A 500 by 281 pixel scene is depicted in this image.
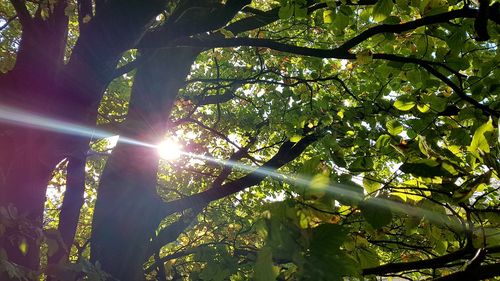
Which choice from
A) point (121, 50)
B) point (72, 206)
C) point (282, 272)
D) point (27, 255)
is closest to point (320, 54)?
point (121, 50)

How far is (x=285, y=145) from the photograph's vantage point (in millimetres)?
6523

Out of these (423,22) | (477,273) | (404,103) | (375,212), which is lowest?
(477,273)

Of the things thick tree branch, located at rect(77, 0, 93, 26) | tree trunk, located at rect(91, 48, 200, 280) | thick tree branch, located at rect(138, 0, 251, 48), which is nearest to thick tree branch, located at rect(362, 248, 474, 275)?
thick tree branch, located at rect(138, 0, 251, 48)

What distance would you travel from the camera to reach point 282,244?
792mm

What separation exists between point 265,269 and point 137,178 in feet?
13.3

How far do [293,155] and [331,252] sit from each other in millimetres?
5728

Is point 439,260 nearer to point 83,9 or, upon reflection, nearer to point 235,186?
point 83,9

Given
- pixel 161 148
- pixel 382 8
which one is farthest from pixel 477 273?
pixel 161 148

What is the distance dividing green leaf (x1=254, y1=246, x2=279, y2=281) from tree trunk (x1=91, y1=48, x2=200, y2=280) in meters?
3.86

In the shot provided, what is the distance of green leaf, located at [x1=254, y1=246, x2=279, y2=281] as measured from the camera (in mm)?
718

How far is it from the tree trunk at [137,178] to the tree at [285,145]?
17 mm

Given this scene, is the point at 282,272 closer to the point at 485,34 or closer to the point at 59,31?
the point at 485,34

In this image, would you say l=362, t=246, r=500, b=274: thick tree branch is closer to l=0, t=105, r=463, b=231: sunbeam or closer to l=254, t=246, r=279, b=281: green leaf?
l=0, t=105, r=463, b=231: sunbeam

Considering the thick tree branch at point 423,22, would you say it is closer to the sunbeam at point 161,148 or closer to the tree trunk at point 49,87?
the sunbeam at point 161,148
